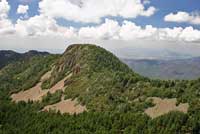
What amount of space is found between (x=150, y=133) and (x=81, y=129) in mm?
36862

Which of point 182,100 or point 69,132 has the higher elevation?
point 182,100

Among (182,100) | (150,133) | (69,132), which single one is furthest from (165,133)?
(69,132)

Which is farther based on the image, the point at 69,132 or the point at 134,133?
the point at 69,132

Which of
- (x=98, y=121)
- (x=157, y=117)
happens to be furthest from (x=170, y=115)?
(x=98, y=121)

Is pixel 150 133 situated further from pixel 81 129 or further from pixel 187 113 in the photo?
pixel 81 129

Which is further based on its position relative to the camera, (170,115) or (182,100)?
(182,100)

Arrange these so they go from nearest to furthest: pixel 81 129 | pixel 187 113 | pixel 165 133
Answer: pixel 165 133 < pixel 187 113 < pixel 81 129

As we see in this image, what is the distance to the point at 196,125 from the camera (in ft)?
555

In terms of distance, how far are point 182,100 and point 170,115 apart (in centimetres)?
1827

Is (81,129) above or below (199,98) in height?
below

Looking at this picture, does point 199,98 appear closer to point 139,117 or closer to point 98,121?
point 139,117

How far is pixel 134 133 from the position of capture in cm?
17338

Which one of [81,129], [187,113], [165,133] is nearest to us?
[165,133]

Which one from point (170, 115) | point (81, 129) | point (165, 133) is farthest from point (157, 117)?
point (81, 129)
